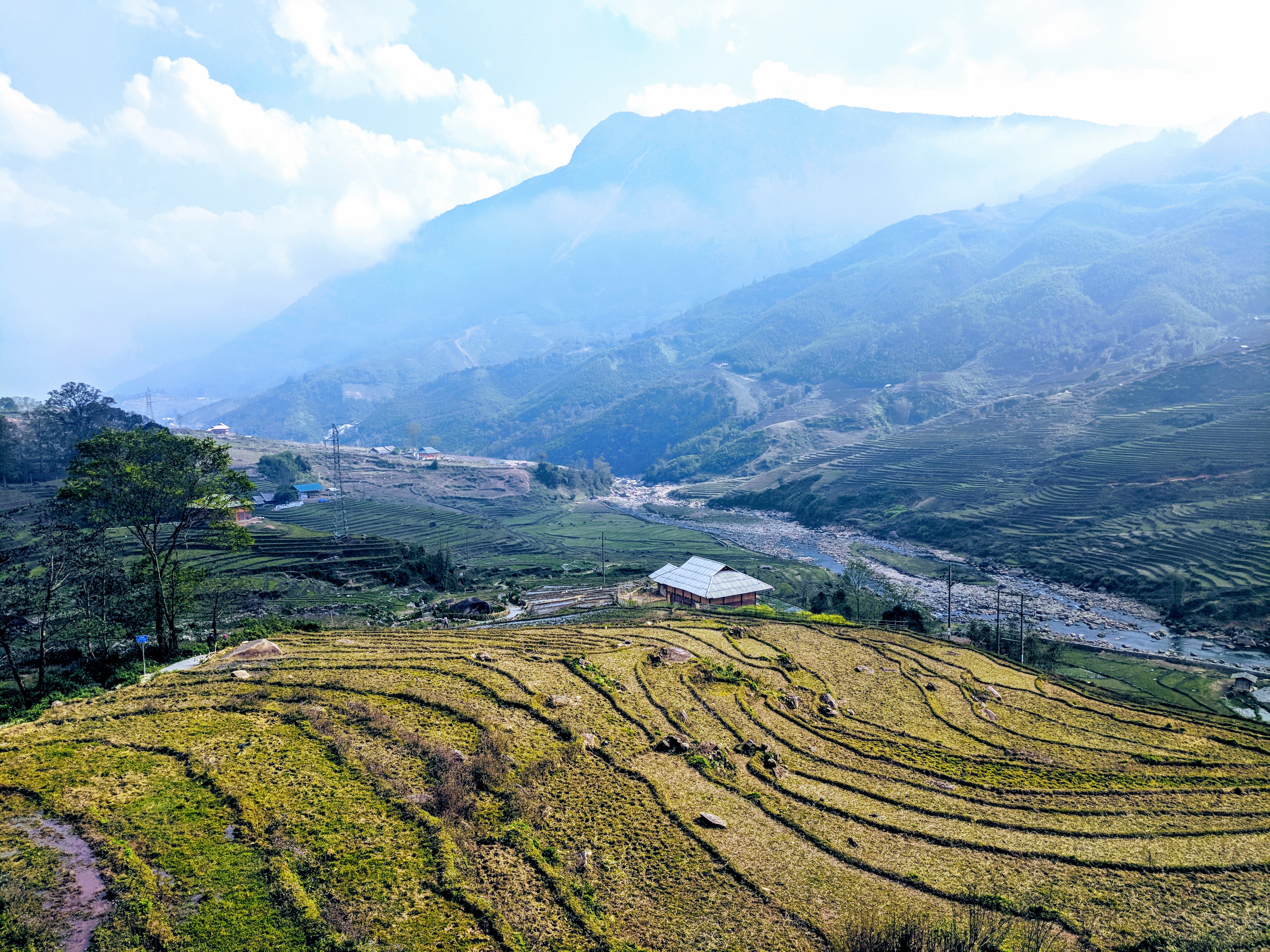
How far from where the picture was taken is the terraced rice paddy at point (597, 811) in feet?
43.8

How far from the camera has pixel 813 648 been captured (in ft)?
125

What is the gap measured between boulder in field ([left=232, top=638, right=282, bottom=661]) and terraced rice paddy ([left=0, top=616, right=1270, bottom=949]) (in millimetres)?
1663

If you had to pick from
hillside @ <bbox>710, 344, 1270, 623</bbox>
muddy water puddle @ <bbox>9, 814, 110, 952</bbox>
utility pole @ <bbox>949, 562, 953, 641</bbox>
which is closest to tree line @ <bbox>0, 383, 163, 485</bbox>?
muddy water puddle @ <bbox>9, 814, 110, 952</bbox>

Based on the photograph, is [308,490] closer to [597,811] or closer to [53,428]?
[53,428]

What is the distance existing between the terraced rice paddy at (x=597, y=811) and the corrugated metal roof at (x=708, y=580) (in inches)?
1091

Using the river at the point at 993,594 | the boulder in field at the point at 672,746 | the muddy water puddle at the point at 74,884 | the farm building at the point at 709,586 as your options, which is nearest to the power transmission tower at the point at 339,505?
the farm building at the point at 709,586

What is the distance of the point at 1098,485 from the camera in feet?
325

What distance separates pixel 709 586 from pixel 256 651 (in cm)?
3721

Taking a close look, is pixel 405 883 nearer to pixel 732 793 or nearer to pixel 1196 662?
pixel 732 793

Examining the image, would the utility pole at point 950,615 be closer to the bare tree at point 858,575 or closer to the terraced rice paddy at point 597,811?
the bare tree at point 858,575

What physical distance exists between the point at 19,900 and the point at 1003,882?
21.0 metres

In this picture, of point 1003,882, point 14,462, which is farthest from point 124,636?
point 14,462

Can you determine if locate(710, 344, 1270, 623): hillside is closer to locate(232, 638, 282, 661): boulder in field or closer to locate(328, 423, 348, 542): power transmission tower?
locate(232, 638, 282, 661): boulder in field

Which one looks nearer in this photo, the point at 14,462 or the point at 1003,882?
the point at 1003,882
